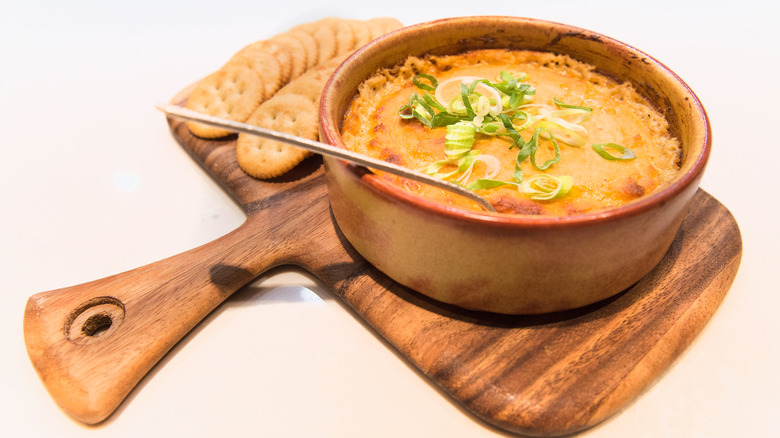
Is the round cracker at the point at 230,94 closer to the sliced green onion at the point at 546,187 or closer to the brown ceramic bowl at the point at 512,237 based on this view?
the brown ceramic bowl at the point at 512,237

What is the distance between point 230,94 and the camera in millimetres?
3023

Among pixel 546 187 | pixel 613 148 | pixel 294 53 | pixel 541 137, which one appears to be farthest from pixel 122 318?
pixel 613 148

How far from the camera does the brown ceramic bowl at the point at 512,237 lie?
5.20 feet

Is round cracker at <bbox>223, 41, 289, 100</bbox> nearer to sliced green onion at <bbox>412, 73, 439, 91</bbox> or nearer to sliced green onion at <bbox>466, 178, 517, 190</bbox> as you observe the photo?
sliced green onion at <bbox>412, 73, 439, 91</bbox>

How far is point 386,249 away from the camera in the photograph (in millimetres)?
1868

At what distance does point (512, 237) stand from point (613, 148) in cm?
84

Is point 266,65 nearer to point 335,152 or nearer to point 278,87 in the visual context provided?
point 278,87

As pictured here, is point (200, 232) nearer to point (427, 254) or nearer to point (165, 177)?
point (165, 177)

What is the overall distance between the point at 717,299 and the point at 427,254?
1.13 metres

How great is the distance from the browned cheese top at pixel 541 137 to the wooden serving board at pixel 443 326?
37 centimetres

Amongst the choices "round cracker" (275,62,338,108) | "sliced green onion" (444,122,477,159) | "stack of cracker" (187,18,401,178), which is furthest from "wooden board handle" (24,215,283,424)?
"round cracker" (275,62,338,108)

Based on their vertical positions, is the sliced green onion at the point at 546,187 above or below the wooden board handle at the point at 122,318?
above

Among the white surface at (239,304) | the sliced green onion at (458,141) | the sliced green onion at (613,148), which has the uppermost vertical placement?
the sliced green onion at (458,141)

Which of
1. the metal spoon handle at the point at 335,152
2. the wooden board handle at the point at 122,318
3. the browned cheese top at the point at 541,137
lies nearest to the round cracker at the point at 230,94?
the browned cheese top at the point at 541,137
